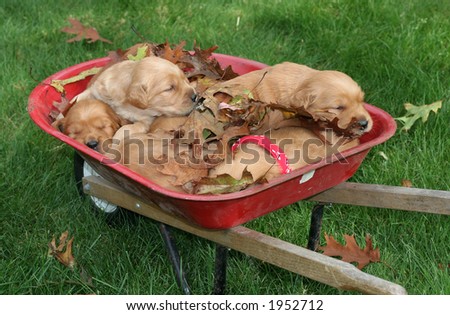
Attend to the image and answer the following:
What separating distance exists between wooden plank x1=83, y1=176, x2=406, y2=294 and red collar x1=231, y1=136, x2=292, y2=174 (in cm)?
29

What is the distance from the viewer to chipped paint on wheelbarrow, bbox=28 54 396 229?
2371 mm

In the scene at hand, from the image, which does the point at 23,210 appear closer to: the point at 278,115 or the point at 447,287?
the point at 278,115

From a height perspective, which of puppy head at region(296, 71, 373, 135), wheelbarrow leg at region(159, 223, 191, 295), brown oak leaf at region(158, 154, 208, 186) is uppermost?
puppy head at region(296, 71, 373, 135)

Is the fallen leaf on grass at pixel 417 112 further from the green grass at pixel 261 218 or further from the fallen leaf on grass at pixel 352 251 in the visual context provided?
the fallen leaf on grass at pixel 352 251

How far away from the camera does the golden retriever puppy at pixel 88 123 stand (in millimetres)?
3184

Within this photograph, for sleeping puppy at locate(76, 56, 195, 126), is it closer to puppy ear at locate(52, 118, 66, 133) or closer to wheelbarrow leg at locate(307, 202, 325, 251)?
puppy ear at locate(52, 118, 66, 133)

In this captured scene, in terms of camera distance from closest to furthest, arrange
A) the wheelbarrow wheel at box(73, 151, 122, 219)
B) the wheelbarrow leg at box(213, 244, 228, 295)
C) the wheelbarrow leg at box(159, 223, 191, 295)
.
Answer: the wheelbarrow leg at box(213, 244, 228, 295)
the wheelbarrow leg at box(159, 223, 191, 295)
the wheelbarrow wheel at box(73, 151, 122, 219)

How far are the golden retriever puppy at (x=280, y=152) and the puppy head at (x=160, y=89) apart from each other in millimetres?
601

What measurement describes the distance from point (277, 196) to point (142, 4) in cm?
345

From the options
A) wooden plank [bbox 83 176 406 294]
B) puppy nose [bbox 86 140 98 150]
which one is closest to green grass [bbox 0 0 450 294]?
wooden plank [bbox 83 176 406 294]

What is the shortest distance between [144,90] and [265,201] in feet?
3.52

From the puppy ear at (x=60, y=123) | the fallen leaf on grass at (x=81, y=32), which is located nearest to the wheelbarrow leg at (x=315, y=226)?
the puppy ear at (x=60, y=123)
